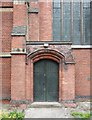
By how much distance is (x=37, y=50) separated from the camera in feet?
47.9

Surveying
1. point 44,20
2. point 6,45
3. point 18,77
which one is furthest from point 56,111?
point 44,20

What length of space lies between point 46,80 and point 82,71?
259 cm

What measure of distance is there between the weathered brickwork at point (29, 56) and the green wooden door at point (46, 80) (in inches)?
14.4

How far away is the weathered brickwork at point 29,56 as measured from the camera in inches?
568

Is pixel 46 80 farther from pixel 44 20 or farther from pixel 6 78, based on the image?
pixel 44 20

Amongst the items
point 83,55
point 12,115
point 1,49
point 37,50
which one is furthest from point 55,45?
point 12,115

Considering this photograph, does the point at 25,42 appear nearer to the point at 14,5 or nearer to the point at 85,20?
the point at 14,5

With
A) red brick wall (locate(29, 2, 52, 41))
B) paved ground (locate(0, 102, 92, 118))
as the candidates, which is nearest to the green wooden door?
paved ground (locate(0, 102, 92, 118))

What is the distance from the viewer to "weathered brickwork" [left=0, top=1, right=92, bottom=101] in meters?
14.4

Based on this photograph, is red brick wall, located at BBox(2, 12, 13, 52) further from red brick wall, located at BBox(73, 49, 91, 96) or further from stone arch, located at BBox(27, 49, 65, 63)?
red brick wall, located at BBox(73, 49, 91, 96)

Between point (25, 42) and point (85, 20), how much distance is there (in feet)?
15.2

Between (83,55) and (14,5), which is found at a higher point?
(14,5)

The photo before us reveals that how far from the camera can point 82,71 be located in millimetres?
16266

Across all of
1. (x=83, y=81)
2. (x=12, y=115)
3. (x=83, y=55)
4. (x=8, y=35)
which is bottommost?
(x=12, y=115)
